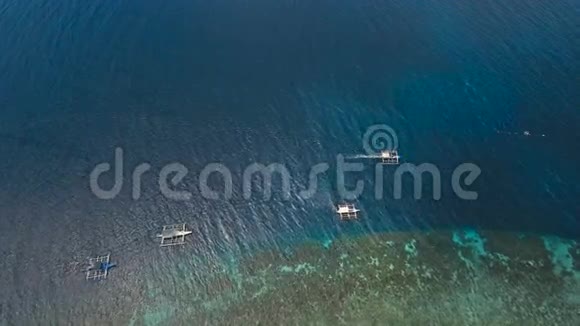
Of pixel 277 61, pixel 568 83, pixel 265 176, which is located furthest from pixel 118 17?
pixel 568 83

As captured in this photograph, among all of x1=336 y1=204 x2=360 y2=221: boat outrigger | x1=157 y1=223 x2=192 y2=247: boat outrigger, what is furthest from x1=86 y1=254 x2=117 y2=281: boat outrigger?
x1=336 y1=204 x2=360 y2=221: boat outrigger

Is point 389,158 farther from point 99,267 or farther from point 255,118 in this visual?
point 99,267

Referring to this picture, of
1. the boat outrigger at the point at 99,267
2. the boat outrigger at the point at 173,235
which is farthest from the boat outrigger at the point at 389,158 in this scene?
the boat outrigger at the point at 99,267

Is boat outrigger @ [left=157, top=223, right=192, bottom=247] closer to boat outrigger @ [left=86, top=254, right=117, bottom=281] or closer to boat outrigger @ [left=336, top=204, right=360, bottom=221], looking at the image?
boat outrigger @ [left=86, top=254, right=117, bottom=281]

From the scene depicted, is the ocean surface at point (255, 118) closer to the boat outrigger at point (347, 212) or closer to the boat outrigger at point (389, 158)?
the boat outrigger at point (347, 212)

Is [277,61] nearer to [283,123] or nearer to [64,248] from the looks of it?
[283,123]
